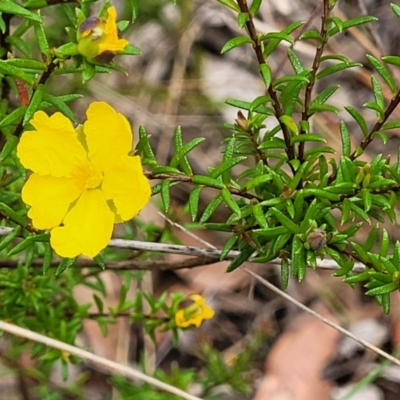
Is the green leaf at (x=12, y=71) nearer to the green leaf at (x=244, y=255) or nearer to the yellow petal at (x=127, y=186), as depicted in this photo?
the yellow petal at (x=127, y=186)

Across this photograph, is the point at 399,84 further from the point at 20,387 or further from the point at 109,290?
the point at 20,387

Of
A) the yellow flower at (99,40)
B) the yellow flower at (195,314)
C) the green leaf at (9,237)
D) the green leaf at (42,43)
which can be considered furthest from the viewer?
the yellow flower at (195,314)

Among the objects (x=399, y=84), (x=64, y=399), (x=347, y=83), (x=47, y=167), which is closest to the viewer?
(x=47, y=167)

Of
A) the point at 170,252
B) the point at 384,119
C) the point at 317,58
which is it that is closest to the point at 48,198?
the point at 170,252

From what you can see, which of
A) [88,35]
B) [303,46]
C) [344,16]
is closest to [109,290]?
[303,46]

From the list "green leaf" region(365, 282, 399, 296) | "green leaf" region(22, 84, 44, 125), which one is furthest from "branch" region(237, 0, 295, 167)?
"green leaf" region(22, 84, 44, 125)

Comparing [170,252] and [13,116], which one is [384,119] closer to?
[170,252]

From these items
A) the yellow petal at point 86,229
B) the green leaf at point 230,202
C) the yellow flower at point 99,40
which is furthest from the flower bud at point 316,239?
the yellow flower at point 99,40
